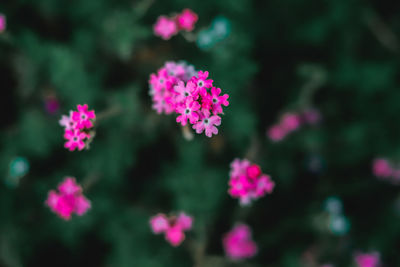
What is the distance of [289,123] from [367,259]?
2.04 metres

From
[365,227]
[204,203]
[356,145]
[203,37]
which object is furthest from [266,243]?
[203,37]

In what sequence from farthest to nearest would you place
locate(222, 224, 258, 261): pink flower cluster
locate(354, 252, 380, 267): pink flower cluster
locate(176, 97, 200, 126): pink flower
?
locate(354, 252, 380, 267): pink flower cluster < locate(222, 224, 258, 261): pink flower cluster < locate(176, 97, 200, 126): pink flower

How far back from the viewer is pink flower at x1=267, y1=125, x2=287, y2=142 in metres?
4.62

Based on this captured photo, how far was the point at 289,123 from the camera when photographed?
458 centimetres

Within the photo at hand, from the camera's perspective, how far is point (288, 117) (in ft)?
15.0

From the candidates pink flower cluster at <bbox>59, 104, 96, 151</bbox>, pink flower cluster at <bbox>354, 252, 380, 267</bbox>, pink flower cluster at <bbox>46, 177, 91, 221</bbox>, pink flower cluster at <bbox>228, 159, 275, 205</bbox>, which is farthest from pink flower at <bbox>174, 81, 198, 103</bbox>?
pink flower cluster at <bbox>354, 252, 380, 267</bbox>

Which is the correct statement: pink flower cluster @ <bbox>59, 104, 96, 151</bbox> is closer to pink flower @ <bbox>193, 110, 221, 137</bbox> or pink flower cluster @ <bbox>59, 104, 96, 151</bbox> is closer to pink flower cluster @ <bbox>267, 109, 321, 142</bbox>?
pink flower @ <bbox>193, 110, 221, 137</bbox>

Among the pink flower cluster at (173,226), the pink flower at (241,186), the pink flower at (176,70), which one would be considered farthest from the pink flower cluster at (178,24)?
the pink flower cluster at (173,226)

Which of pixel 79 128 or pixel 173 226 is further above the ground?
pixel 79 128

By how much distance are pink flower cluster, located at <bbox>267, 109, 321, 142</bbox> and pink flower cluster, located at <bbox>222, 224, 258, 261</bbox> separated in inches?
53.1

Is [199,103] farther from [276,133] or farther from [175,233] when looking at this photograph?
[276,133]

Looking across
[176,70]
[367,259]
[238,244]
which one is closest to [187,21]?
[176,70]

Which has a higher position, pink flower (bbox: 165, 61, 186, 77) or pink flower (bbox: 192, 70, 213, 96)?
pink flower (bbox: 165, 61, 186, 77)

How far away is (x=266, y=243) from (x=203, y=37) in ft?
9.58
